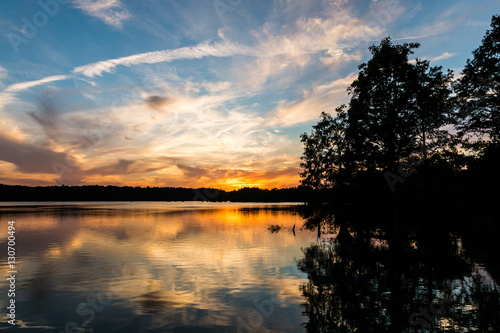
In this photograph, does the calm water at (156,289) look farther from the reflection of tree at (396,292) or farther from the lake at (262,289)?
the reflection of tree at (396,292)

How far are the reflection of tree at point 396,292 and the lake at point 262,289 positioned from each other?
0.08m

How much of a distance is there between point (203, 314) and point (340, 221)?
2926 cm

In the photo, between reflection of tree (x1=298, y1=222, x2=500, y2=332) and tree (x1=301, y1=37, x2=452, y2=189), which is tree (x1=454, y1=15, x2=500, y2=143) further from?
reflection of tree (x1=298, y1=222, x2=500, y2=332)

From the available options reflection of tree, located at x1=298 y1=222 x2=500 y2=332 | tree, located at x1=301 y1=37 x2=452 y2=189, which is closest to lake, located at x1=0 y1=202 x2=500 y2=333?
reflection of tree, located at x1=298 y1=222 x2=500 y2=332

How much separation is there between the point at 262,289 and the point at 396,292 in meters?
9.01

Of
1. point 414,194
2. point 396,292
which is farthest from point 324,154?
point 396,292

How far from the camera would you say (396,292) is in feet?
64.5

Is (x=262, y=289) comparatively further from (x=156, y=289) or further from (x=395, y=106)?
(x=395, y=106)

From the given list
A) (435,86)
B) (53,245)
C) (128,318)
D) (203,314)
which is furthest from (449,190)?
(53,245)

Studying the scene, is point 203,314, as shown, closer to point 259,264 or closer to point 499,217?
point 259,264

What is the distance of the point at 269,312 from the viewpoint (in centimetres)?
1717

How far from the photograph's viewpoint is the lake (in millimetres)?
15141

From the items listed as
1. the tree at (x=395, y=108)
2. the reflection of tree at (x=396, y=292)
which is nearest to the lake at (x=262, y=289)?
the reflection of tree at (x=396, y=292)

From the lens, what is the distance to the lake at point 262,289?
15141mm
